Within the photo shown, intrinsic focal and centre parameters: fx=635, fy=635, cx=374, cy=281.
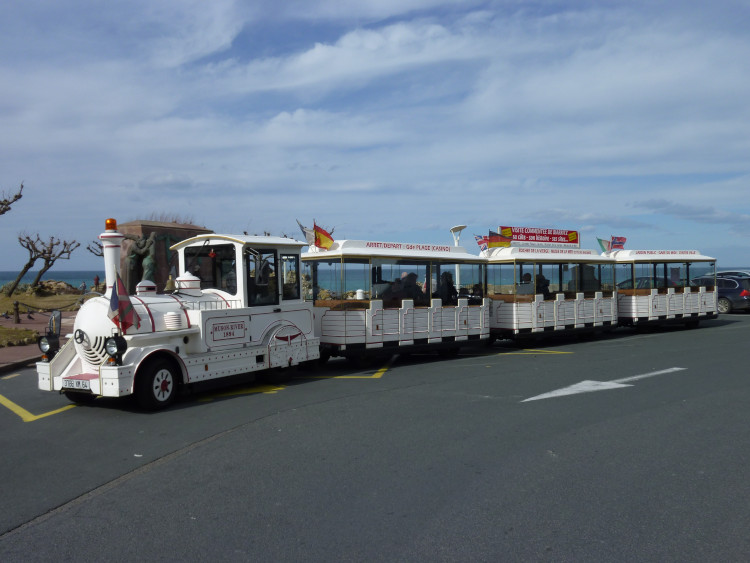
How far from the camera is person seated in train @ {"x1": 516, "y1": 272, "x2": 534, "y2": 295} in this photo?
1581 centimetres

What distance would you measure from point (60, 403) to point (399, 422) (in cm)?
513

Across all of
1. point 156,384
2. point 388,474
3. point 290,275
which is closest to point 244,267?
point 290,275

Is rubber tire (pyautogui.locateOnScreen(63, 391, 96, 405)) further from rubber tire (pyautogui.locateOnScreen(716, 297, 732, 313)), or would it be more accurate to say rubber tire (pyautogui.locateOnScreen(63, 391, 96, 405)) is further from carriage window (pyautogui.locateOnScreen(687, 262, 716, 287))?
rubber tire (pyautogui.locateOnScreen(716, 297, 732, 313))

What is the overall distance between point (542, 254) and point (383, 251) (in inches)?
219

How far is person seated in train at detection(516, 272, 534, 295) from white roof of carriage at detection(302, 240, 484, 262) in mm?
1778

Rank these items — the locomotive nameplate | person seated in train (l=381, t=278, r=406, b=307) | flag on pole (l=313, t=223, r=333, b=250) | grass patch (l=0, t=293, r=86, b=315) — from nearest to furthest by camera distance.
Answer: the locomotive nameplate < flag on pole (l=313, t=223, r=333, b=250) < person seated in train (l=381, t=278, r=406, b=307) < grass patch (l=0, t=293, r=86, b=315)

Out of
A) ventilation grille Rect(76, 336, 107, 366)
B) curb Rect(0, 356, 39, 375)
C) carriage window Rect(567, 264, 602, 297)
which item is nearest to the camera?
ventilation grille Rect(76, 336, 107, 366)

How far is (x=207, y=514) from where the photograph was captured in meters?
4.84

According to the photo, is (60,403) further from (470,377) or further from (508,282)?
(508,282)

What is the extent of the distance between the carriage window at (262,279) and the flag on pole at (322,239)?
2109 millimetres

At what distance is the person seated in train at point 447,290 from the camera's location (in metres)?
14.1

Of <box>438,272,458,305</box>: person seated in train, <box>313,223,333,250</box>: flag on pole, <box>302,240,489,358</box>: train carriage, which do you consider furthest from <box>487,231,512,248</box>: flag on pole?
<box>313,223,333,250</box>: flag on pole

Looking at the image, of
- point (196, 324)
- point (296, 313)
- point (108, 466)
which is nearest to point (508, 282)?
point (296, 313)

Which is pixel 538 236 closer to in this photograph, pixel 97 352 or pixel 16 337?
pixel 97 352
